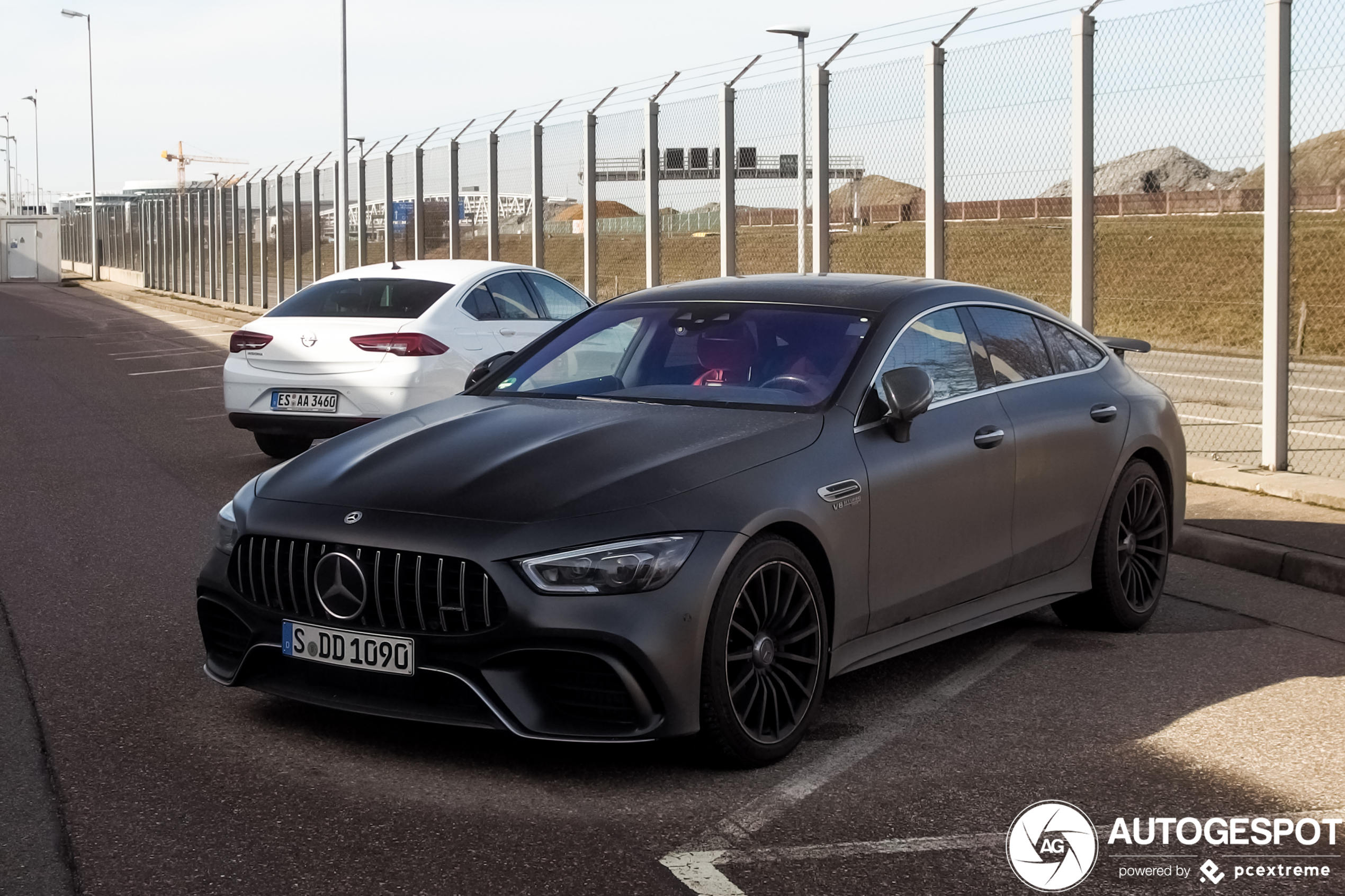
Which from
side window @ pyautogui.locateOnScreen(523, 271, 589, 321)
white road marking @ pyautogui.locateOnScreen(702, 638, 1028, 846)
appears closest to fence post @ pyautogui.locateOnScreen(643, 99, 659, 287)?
side window @ pyautogui.locateOnScreen(523, 271, 589, 321)

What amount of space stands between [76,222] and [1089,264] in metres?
84.4

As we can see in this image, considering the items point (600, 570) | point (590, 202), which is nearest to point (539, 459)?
point (600, 570)

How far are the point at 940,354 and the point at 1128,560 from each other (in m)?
1.48

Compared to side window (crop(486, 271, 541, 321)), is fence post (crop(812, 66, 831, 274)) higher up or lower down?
higher up

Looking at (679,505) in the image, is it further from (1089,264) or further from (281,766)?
(1089,264)

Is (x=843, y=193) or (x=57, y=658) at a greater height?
(x=843, y=193)

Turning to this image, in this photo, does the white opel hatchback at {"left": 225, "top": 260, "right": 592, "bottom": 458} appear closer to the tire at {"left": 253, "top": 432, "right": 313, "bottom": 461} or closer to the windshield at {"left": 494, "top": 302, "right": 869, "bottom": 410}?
the tire at {"left": 253, "top": 432, "right": 313, "bottom": 461}

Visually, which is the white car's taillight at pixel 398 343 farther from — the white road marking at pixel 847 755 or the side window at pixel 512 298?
the white road marking at pixel 847 755

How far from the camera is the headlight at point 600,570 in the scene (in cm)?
435

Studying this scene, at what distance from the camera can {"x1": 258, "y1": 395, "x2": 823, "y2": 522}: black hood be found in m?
4.55

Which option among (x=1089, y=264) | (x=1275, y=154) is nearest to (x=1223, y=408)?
(x=1089, y=264)

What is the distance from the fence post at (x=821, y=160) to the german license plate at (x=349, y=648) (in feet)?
34.5

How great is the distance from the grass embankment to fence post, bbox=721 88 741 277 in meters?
0.13

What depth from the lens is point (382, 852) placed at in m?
3.93
